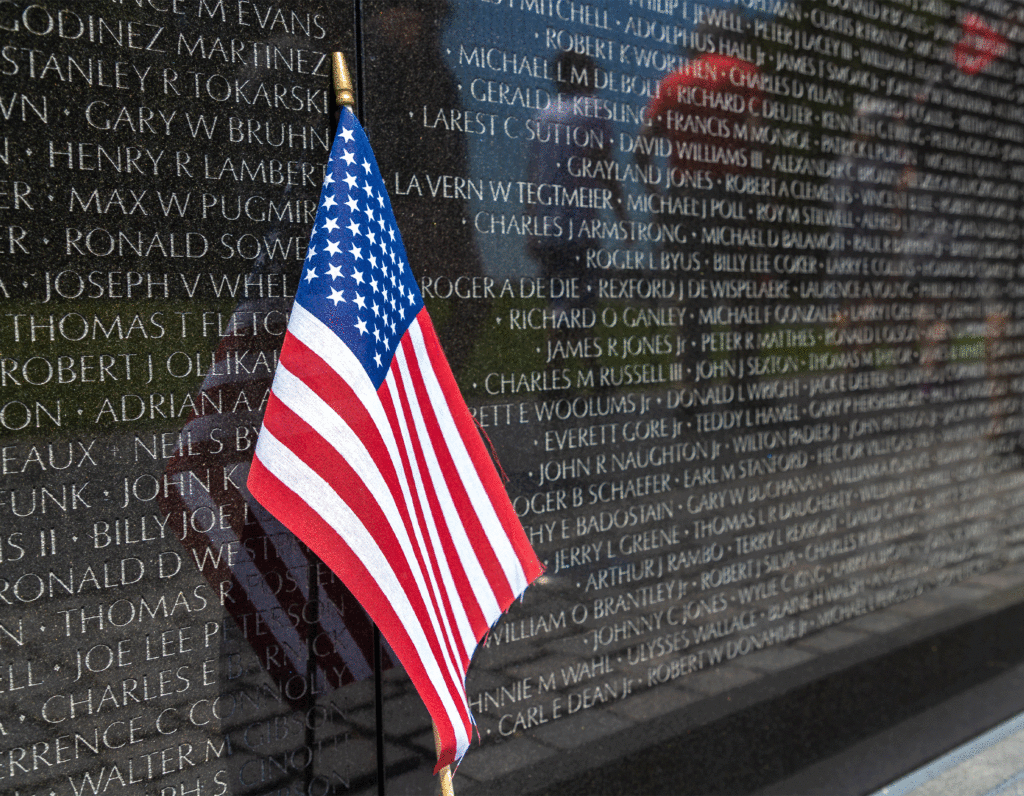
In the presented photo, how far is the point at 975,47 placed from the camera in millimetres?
5547

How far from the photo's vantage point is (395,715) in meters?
3.32

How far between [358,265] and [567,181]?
139cm

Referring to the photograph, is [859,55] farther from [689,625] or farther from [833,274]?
[689,625]

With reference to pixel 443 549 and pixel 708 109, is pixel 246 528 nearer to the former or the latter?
pixel 443 549

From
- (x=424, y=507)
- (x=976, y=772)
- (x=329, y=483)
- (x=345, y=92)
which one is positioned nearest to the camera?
(x=329, y=483)

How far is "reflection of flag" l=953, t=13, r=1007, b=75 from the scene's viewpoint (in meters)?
5.44

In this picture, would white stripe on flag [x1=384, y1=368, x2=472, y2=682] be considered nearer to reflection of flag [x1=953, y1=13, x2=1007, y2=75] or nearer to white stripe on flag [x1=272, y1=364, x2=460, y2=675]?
white stripe on flag [x1=272, y1=364, x2=460, y2=675]

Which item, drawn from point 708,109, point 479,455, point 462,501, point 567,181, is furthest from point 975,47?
point 462,501

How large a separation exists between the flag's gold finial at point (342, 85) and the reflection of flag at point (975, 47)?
4.06 meters

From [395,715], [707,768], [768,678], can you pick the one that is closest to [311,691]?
[395,715]

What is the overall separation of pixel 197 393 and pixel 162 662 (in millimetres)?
826

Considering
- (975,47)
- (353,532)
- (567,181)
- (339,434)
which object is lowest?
(353,532)

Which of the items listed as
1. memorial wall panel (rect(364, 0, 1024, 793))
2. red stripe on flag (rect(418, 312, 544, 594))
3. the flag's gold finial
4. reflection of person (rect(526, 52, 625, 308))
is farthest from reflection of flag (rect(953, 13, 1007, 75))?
red stripe on flag (rect(418, 312, 544, 594))

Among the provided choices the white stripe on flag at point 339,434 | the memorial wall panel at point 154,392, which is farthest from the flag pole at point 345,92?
the white stripe on flag at point 339,434
